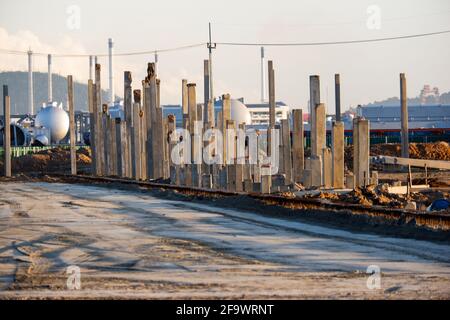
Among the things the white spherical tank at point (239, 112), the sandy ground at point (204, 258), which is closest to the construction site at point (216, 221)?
the sandy ground at point (204, 258)

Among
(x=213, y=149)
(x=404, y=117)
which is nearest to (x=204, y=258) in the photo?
(x=213, y=149)

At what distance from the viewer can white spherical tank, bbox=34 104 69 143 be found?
269 ft

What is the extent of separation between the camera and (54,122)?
269 ft

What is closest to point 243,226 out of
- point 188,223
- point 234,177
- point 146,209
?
point 188,223

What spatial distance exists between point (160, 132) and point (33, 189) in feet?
15.3

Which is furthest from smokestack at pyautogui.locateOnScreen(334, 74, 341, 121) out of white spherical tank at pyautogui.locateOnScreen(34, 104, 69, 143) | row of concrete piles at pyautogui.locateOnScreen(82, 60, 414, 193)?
white spherical tank at pyautogui.locateOnScreen(34, 104, 69, 143)

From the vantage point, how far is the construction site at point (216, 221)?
39.4 feet

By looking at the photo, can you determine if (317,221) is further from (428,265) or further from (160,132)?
(160,132)

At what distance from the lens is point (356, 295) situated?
11.1 m

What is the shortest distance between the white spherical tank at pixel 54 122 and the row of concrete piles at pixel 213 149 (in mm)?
38965

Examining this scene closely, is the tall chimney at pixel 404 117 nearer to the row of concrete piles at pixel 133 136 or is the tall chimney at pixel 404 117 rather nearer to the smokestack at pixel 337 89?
the smokestack at pixel 337 89

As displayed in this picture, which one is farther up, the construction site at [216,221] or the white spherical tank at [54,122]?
the white spherical tank at [54,122]

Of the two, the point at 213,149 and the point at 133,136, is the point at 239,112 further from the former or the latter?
the point at 213,149
